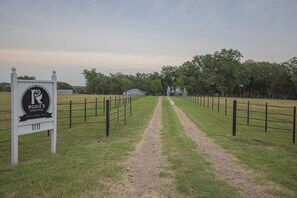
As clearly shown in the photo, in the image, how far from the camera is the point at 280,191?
4.63 metres

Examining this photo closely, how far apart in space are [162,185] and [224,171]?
1.63 meters

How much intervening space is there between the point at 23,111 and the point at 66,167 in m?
1.76

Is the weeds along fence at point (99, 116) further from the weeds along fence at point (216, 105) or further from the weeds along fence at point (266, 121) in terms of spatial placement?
the weeds along fence at point (216, 105)

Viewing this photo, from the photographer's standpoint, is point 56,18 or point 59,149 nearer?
point 59,149

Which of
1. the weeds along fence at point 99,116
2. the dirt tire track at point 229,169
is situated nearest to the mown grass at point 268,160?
the dirt tire track at point 229,169

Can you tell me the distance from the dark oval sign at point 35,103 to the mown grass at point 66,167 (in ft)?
3.60

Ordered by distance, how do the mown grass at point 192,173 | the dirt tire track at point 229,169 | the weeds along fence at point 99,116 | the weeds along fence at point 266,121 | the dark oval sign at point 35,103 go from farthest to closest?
the weeds along fence at point 99,116 < the weeds along fence at point 266,121 < the dark oval sign at point 35,103 < the dirt tire track at point 229,169 < the mown grass at point 192,173

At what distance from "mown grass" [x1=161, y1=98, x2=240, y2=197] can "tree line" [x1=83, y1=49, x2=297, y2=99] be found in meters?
62.7

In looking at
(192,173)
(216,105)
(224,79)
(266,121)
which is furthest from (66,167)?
(224,79)

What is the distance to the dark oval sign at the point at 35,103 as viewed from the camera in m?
6.38

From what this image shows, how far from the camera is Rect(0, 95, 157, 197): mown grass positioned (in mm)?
4531

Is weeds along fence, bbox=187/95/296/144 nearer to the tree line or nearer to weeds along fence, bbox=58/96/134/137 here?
weeds along fence, bbox=58/96/134/137

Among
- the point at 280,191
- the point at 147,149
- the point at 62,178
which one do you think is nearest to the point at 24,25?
the point at 147,149

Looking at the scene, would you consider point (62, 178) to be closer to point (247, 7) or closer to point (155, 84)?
point (247, 7)
